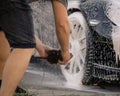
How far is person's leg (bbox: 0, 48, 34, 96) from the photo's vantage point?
10.1ft

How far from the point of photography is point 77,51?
5.65 m

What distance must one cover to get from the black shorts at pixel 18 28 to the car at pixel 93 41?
1.83 metres

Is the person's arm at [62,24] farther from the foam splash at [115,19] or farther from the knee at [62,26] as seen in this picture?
the foam splash at [115,19]

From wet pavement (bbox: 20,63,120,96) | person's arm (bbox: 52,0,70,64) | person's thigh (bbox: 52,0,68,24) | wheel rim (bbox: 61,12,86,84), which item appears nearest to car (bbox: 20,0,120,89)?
wheel rim (bbox: 61,12,86,84)

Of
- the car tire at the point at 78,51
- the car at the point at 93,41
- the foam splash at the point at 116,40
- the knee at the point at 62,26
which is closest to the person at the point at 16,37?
the knee at the point at 62,26

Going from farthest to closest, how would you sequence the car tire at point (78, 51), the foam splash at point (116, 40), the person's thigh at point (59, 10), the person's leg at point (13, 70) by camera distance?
the car tire at point (78, 51) < the foam splash at point (116, 40) < the person's thigh at point (59, 10) < the person's leg at point (13, 70)

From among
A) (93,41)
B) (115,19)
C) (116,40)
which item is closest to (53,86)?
(93,41)

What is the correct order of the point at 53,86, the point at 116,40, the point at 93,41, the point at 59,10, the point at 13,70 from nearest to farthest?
the point at 13,70
the point at 59,10
the point at 116,40
the point at 93,41
the point at 53,86

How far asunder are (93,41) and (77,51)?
0.32 m

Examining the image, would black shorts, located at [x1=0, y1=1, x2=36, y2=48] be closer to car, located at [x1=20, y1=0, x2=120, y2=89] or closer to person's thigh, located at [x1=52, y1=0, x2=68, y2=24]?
person's thigh, located at [x1=52, y1=0, x2=68, y2=24]

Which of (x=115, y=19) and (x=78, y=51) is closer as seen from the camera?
(x=115, y=19)

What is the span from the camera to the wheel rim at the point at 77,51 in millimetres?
5574

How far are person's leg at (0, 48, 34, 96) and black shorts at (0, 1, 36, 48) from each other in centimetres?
5

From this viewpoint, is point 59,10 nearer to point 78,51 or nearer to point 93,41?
point 93,41
